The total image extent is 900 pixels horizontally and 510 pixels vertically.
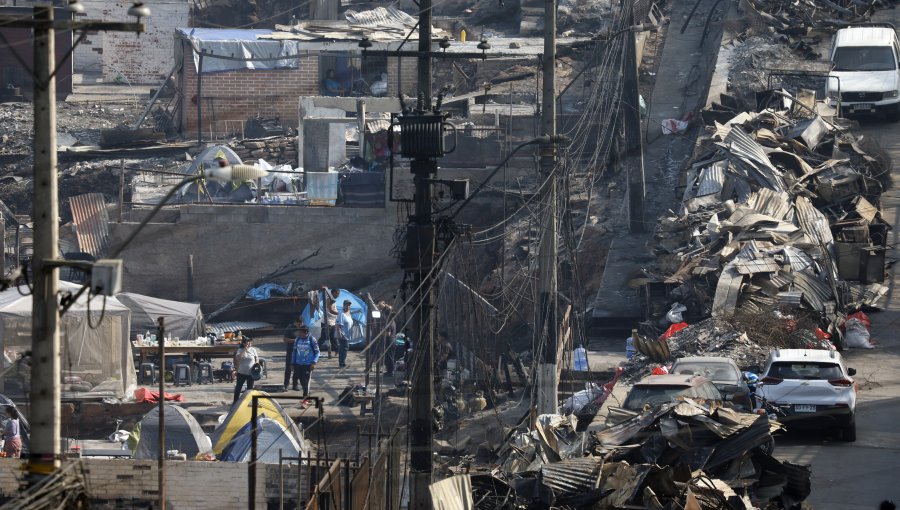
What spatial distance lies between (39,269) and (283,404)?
54.2 ft

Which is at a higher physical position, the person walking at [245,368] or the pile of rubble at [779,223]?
the pile of rubble at [779,223]

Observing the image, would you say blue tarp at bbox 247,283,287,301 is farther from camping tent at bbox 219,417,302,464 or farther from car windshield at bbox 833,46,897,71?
car windshield at bbox 833,46,897,71

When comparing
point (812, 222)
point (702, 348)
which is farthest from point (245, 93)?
point (702, 348)

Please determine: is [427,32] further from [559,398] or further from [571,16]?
[571,16]

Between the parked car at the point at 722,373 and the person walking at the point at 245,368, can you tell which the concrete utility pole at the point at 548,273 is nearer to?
the parked car at the point at 722,373

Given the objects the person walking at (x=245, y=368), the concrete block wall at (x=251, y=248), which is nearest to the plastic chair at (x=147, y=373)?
the person walking at (x=245, y=368)

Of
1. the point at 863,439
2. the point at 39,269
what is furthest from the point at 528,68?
the point at 39,269

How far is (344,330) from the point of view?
100 ft

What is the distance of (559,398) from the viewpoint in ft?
81.8

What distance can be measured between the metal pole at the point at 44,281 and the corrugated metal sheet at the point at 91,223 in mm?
26480

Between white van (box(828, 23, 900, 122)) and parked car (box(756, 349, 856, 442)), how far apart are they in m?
18.7

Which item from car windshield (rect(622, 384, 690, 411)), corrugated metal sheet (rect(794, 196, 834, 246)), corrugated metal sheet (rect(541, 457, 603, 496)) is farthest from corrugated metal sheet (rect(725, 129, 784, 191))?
corrugated metal sheet (rect(541, 457, 603, 496))

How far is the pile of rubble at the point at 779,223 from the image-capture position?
1027 inches

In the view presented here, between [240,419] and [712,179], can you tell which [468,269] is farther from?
[240,419]
